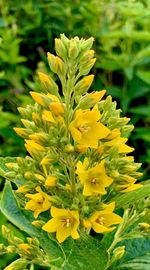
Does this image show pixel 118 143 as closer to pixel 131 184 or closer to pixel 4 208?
pixel 131 184

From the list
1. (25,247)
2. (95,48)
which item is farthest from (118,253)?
(95,48)

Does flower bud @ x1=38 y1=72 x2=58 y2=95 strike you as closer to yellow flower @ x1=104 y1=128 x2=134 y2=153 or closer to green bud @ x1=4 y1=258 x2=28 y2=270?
yellow flower @ x1=104 y1=128 x2=134 y2=153

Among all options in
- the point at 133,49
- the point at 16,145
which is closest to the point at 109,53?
the point at 133,49

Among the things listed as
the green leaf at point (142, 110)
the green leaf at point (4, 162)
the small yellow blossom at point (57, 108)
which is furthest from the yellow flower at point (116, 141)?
the green leaf at point (142, 110)

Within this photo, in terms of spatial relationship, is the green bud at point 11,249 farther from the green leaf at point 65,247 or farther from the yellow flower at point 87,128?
the yellow flower at point 87,128

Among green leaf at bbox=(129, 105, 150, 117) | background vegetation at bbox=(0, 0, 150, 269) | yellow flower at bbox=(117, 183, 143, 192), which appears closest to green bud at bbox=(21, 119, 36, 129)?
yellow flower at bbox=(117, 183, 143, 192)
